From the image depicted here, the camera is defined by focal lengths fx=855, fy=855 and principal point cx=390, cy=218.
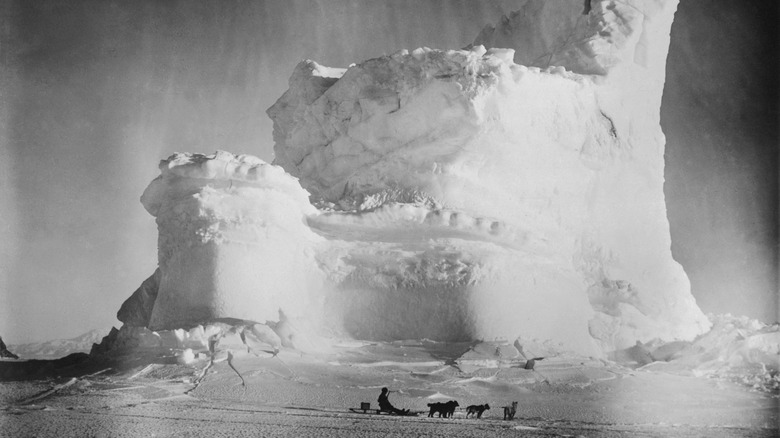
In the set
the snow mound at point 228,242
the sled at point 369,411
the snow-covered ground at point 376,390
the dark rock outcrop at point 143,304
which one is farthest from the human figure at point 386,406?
the dark rock outcrop at point 143,304

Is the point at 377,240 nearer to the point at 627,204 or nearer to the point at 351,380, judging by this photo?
the point at 351,380

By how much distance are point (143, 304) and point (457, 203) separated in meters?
5.57

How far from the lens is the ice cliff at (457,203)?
12.2 meters

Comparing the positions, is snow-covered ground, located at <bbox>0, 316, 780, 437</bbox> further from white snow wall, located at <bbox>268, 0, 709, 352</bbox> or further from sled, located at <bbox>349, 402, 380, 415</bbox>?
white snow wall, located at <bbox>268, 0, 709, 352</bbox>

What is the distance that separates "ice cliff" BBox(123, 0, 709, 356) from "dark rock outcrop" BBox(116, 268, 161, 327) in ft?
0.19

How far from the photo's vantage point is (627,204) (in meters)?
16.0

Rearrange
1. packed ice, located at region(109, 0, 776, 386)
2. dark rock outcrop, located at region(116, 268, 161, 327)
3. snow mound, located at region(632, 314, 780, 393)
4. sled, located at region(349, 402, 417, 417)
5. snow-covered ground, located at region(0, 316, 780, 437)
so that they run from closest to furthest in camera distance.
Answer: snow-covered ground, located at region(0, 316, 780, 437)
sled, located at region(349, 402, 417, 417)
snow mound, located at region(632, 314, 780, 393)
packed ice, located at region(109, 0, 776, 386)
dark rock outcrop, located at region(116, 268, 161, 327)

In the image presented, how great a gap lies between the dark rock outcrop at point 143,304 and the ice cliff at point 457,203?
0.06 metres

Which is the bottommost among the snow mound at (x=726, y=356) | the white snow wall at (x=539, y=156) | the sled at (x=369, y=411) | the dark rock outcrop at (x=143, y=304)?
the sled at (x=369, y=411)

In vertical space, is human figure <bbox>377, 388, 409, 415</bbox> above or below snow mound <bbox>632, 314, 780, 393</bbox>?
below

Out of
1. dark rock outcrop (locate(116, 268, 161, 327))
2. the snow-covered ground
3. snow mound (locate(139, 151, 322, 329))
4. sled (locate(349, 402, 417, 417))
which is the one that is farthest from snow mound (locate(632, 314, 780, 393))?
dark rock outcrop (locate(116, 268, 161, 327))

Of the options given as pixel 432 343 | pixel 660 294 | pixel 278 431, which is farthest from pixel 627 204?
pixel 278 431

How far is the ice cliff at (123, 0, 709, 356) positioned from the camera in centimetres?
1220

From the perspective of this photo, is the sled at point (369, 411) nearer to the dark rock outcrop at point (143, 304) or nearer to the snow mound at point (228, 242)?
the snow mound at point (228, 242)
